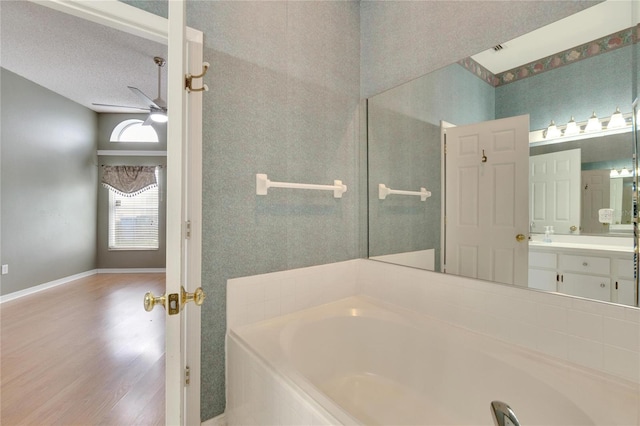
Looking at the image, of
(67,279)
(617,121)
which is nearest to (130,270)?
(67,279)

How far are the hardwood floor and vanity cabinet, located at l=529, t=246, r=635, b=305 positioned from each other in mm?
2174

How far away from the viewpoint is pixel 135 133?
5629mm

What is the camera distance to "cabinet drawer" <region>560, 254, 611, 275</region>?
3.62 ft

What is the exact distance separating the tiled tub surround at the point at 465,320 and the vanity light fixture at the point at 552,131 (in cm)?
68

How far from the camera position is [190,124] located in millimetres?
1342

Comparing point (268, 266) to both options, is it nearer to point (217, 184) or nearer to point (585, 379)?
point (217, 184)

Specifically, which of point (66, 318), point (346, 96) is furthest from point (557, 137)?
point (66, 318)

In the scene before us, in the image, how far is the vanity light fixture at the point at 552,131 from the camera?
123cm

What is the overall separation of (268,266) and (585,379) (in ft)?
4.66

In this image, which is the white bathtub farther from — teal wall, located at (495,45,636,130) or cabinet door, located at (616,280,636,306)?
teal wall, located at (495,45,636,130)

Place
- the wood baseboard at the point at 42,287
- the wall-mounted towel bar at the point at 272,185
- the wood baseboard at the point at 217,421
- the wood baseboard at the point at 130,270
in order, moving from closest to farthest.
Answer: the wood baseboard at the point at 217,421, the wall-mounted towel bar at the point at 272,185, the wood baseboard at the point at 42,287, the wood baseboard at the point at 130,270

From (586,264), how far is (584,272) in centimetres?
3

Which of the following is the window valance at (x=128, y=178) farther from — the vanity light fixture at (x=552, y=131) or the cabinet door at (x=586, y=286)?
the cabinet door at (x=586, y=286)

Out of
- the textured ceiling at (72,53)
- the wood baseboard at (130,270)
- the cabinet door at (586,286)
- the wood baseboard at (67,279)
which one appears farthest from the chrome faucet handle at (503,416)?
the wood baseboard at (130,270)
